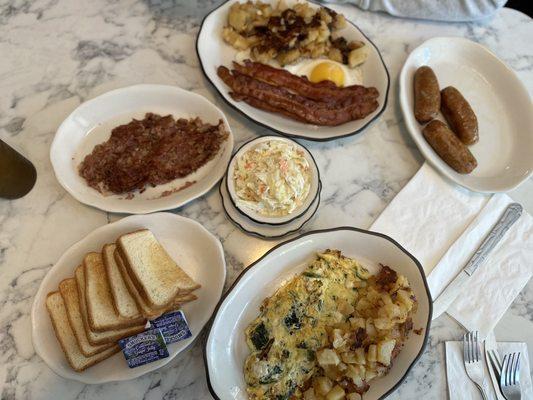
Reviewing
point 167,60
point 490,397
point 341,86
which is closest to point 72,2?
point 167,60

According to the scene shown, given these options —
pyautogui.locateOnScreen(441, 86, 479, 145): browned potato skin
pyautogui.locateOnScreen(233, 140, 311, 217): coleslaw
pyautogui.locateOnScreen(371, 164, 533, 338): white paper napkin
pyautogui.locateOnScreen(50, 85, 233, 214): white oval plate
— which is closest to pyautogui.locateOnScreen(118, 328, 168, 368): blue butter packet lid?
pyautogui.locateOnScreen(50, 85, 233, 214): white oval plate

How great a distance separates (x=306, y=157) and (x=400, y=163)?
2.06 ft

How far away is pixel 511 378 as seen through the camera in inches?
73.5

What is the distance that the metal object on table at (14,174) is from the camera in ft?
6.33

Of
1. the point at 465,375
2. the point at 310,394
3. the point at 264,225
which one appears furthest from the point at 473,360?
the point at 264,225

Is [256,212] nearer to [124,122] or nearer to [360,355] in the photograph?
[360,355]

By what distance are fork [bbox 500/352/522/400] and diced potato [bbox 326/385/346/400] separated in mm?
773

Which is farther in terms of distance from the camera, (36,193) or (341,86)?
(341,86)

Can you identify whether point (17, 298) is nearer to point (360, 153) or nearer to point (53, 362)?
point (53, 362)

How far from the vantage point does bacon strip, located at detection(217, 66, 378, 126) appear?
2285mm

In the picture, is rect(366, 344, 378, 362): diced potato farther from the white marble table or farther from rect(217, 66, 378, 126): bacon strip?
rect(217, 66, 378, 126): bacon strip

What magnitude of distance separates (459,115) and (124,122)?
6.09 ft

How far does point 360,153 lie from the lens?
236 centimetres

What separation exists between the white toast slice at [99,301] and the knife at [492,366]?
5.10 feet
